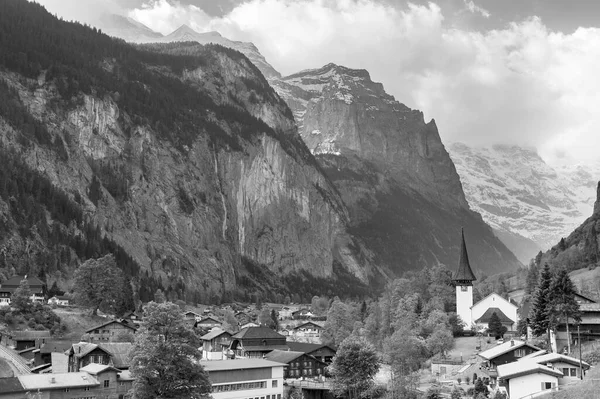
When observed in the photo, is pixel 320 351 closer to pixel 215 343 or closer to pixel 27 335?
pixel 215 343

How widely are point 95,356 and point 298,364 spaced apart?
94.6ft

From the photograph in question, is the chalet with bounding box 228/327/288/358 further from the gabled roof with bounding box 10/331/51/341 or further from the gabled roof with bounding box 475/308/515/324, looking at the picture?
the gabled roof with bounding box 475/308/515/324

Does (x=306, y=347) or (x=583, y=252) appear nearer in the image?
(x=306, y=347)

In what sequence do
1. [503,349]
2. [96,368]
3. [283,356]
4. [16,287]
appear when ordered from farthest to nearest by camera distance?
[16,287], [283,356], [503,349], [96,368]

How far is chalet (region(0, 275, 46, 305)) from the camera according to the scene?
126062 millimetres

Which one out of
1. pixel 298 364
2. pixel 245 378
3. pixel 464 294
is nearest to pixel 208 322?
pixel 298 364

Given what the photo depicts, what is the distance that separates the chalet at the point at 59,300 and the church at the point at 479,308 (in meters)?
67.0

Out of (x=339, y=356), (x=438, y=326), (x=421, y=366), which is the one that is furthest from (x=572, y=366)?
(x=438, y=326)

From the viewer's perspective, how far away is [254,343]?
106312mm

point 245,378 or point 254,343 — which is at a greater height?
point 254,343

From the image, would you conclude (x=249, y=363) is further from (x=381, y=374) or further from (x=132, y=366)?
(x=132, y=366)

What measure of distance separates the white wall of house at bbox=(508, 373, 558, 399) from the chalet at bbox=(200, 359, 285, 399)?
3070 centimetres

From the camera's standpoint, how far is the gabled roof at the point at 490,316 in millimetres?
115500

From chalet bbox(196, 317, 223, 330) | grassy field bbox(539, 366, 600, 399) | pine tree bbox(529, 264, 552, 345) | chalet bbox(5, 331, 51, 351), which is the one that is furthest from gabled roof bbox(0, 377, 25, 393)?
chalet bbox(196, 317, 223, 330)
